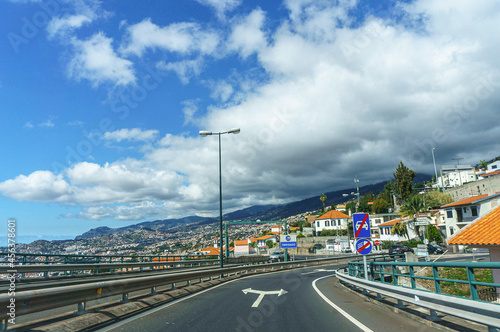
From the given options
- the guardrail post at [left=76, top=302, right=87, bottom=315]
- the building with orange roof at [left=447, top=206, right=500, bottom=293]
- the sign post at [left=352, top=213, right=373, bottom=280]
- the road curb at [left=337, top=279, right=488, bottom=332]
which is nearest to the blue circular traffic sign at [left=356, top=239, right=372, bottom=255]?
the sign post at [left=352, top=213, right=373, bottom=280]

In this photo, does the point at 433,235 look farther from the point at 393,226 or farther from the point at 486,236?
the point at 486,236

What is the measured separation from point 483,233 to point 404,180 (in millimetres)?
90471

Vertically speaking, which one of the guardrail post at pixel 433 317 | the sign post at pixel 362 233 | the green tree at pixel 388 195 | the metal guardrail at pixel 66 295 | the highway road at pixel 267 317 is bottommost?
the highway road at pixel 267 317

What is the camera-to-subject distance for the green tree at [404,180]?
98.9 m

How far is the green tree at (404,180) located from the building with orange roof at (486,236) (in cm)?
8746

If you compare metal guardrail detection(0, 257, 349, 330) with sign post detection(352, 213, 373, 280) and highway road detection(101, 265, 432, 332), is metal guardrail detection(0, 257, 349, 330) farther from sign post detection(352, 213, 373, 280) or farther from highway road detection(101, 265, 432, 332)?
sign post detection(352, 213, 373, 280)

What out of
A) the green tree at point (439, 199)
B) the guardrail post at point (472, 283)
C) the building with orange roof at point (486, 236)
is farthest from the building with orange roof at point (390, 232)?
the guardrail post at point (472, 283)

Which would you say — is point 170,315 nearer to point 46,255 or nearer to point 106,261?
point 46,255

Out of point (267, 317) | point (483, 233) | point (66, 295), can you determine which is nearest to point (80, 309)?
point (66, 295)

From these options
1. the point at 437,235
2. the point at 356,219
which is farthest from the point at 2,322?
the point at 437,235

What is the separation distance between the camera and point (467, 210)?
51.0m

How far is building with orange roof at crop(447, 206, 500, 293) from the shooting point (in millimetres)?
14689

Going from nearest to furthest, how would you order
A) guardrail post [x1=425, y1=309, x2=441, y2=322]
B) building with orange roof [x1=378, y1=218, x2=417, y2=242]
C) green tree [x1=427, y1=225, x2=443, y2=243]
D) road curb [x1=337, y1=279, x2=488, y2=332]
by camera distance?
road curb [x1=337, y1=279, x2=488, y2=332] < guardrail post [x1=425, y1=309, x2=441, y2=322] < green tree [x1=427, y1=225, x2=443, y2=243] < building with orange roof [x1=378, y1=218, x2=417, y2=242]

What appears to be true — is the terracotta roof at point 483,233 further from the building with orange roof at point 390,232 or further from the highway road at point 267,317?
the building with orange roof at point 390,232
